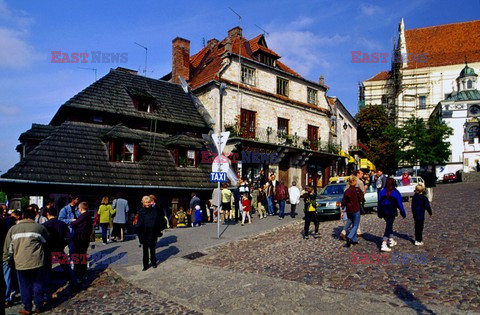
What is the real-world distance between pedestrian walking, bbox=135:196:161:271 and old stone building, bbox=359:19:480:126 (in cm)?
6132

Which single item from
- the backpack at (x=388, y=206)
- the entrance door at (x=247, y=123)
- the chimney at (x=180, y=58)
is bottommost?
the backpack at (x=388, y=206)

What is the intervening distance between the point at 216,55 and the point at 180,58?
2.79 meters

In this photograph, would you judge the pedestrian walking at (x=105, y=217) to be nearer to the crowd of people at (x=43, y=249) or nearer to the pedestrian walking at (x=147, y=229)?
the crowd of people at (x=43, y=249)

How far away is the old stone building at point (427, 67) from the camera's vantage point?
207 feet

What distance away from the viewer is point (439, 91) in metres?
63.2

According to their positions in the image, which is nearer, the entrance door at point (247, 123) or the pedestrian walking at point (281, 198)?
the pedestrian walking at point (281, 198)

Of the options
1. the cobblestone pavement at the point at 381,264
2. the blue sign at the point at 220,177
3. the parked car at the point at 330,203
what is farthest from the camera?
the parked car at the point at 330,203

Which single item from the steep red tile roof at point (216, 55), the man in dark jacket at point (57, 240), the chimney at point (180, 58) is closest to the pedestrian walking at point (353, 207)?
the man in dark jacket at point (57, 240)

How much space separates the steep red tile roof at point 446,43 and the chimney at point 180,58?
164ft

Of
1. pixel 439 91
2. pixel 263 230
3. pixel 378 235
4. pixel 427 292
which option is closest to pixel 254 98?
pixel 263 230

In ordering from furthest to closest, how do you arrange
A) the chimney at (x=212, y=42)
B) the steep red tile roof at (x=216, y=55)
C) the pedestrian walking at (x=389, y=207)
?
the chimney at (x=212, y=42) → the steep red tile roof at (x=216, y=55) → the pedestrian walking at (x=389, y=207)

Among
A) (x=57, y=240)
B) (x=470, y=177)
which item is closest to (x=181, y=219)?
(x=57, y=240)

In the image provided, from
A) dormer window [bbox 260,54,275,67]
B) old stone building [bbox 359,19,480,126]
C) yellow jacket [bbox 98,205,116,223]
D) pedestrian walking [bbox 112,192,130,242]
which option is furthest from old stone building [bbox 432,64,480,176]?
yellow jacket [bbox 98,205,116,223]

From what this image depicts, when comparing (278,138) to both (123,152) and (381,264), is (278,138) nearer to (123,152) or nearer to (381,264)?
(123,152)
